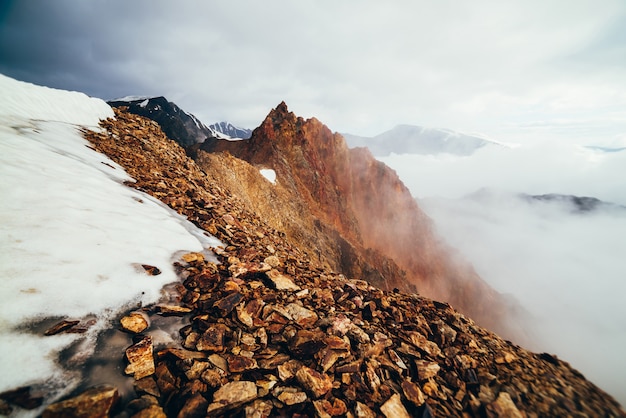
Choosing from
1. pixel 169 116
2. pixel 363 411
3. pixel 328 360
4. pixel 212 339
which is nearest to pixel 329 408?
pixel 363 411

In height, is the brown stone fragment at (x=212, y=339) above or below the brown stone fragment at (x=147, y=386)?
above

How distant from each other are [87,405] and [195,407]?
1270 mm

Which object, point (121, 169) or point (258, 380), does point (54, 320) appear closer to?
point (258, 380)

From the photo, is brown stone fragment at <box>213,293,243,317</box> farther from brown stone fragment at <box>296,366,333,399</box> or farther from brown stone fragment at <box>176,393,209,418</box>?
brown stone fragment at <box>296,366,333,399</box>

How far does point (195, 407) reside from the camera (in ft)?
11.4

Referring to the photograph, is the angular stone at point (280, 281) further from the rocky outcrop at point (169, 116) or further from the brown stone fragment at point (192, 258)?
the rocky outcrop at point (169, 116)

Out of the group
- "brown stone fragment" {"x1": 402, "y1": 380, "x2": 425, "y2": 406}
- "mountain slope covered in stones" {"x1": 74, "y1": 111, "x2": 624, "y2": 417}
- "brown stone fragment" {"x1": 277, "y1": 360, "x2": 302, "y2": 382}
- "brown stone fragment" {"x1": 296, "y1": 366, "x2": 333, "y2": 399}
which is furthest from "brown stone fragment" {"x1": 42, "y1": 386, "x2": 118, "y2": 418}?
"brown stone fragment" {"x1": 402, "y1": 380, "x2": 425, "y2": 406}

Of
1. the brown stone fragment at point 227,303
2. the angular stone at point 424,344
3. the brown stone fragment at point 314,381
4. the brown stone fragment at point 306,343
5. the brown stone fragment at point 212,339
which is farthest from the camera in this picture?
the angular stone at point 424,344

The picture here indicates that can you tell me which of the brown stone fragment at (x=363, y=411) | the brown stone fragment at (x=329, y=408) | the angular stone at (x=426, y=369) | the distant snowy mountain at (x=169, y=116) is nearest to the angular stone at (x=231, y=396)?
the brown stone fragment at (x=329, y=408)

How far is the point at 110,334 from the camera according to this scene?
160 inches

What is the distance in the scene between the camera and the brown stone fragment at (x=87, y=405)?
112 inches

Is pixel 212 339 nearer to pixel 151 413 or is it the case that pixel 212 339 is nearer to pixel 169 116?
pixel 151 413

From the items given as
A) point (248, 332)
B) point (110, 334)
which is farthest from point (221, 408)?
point (110, 334)

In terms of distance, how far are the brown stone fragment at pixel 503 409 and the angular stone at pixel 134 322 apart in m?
6.36
